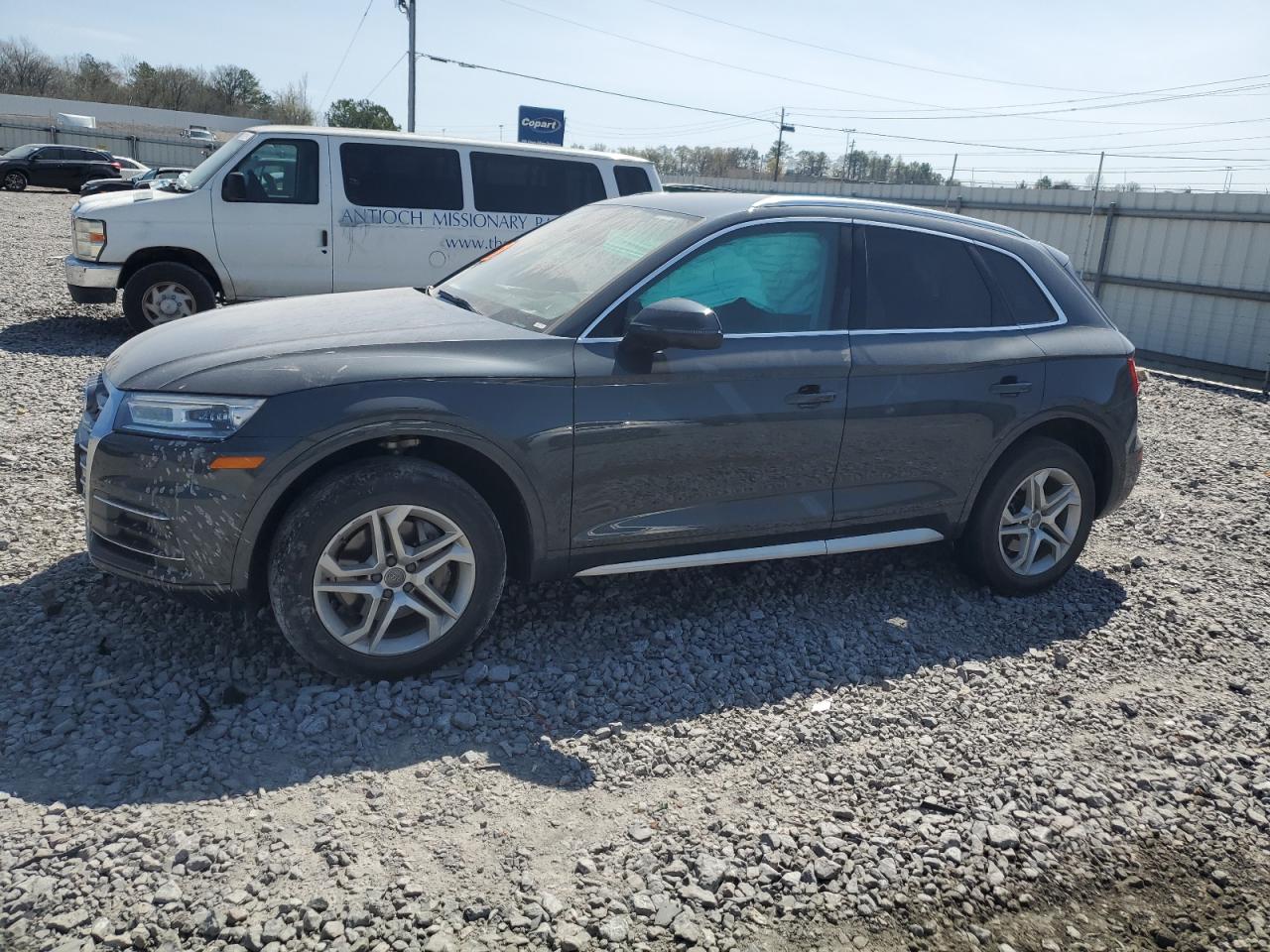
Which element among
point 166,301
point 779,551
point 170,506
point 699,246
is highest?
point 699,246

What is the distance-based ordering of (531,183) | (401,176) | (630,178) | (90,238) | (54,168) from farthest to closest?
(54,168) → (630,178) → (531,183) → (401,176) → (90,238)

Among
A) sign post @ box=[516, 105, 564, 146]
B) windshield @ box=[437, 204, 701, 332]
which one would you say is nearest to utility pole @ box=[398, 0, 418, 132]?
sign post @ box=[516, 105, 564, 146]

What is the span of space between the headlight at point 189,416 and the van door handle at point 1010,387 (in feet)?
10.5

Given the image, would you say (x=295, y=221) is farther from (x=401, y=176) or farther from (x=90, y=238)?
(x=90, y=238)

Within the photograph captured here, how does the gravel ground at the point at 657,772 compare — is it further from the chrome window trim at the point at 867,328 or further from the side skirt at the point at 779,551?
the chrome window trim at the point at 867,328

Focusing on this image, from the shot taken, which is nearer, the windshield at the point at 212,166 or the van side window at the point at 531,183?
the windshield at the point at 212,166

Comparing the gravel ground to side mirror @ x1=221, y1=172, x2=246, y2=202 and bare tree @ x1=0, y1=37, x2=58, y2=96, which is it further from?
bare tree @ x1=0, y1=37, x2=58, y2=96

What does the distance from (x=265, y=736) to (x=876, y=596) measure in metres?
2.90

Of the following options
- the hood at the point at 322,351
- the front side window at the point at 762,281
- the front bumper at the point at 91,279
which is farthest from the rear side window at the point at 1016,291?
the front bumper at the point at 91,279

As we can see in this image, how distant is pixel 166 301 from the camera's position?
31.7 ft

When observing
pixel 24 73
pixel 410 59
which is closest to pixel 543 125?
pixel 410 59

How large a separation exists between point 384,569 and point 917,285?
8.95 ft

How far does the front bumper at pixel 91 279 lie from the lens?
9.44 m

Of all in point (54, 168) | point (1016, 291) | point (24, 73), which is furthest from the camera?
point (24, 73)
